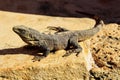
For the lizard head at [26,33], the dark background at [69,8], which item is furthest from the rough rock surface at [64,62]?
the dark background at [69,8]

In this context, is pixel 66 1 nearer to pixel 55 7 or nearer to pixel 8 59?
pixel 55 7

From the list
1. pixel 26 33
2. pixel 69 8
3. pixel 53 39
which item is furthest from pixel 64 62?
pixel 69 8

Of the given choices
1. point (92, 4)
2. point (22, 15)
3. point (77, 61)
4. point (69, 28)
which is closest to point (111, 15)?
point (92, 4)

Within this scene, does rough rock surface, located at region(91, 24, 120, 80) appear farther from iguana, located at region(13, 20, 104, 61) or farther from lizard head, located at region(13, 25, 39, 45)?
lizard head, located at region(13, 25, 39, 45)

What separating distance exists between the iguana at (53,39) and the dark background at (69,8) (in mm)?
1063

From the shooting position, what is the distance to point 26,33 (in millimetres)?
5160

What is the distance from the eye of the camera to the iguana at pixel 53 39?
5180 millimetres

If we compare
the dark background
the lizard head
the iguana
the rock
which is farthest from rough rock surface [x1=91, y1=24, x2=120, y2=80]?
the lizard head

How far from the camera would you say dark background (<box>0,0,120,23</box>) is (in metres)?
6.91

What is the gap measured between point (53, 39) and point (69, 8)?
189 cm

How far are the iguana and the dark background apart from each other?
106 centimetres

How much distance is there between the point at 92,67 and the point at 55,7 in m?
2.28

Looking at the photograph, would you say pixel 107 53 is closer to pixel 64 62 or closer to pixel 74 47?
pixel 74 47

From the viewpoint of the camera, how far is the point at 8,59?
523 centimetres
